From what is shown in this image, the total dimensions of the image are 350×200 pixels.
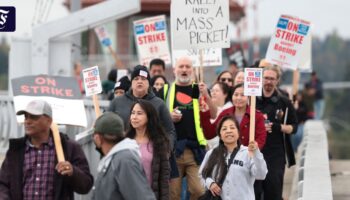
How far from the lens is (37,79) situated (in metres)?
10.3

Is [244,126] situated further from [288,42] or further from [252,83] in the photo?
[288,42]

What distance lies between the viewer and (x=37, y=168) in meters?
9.25

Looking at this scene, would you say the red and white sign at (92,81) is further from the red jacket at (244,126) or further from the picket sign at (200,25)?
the picket sign at (200,25)

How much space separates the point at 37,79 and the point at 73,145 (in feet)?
3.47

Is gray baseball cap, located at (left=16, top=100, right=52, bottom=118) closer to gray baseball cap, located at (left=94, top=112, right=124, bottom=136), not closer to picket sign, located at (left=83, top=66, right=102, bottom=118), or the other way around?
gray baseball cap, located at (left=94, top=112, right=124, bottom=136)

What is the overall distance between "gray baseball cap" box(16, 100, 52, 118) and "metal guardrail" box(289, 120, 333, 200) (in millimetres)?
3185

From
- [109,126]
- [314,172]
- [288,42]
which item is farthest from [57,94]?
[288,42]

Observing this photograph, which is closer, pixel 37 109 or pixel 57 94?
pixel 37 109

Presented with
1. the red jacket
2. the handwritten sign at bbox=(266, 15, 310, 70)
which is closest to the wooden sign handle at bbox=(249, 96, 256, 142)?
the red jacket

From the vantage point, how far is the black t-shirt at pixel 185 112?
13086 millimetres

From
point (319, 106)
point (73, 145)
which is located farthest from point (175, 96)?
point (319, 106)

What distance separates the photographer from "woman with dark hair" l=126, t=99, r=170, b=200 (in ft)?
35.6

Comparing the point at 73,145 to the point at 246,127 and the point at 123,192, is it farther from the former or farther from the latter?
the point at 246,127

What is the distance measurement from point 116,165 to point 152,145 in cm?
200
